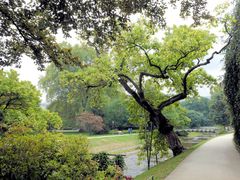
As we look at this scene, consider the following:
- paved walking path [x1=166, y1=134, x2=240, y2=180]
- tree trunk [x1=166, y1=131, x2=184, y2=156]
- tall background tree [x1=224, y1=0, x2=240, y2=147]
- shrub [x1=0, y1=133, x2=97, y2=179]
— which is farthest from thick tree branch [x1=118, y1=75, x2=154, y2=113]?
shrub [x1=0, y1=133, x2=97, y2=179]

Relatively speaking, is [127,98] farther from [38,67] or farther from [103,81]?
[38,67]

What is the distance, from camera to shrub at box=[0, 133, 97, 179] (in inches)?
190

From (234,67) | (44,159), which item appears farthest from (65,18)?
(234,67)

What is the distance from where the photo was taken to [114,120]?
43562 mm

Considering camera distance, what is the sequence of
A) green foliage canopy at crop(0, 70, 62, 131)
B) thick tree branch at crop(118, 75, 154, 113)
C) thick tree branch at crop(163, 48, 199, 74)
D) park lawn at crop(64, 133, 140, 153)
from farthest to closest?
1. park lawn at crop(64, 133, 140, 153)
2. thick tree branch at crop(118, 75, 154, 113)
3. green foliage canopy at crop(0, 70, 62, 131)
4. thick tree branch at crop(163, 48, 199, 74)

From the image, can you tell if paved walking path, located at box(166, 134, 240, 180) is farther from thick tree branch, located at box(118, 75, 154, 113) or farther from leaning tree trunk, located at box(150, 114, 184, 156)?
thick tree branch, located at box(118, 75, 154, 113)

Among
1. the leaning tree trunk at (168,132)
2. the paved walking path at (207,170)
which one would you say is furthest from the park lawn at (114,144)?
the paved walking path at (207,170)

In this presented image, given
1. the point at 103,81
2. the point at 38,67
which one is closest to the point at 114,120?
the point at 103,81

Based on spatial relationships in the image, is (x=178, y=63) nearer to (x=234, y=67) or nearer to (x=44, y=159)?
(x=234, y=67)

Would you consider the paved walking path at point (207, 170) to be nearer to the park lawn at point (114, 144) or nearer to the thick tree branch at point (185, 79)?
the thick tree branch at point (185, 79)

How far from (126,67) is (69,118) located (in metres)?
28.8

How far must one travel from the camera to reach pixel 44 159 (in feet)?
16.2

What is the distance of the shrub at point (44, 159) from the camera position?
15.8ft

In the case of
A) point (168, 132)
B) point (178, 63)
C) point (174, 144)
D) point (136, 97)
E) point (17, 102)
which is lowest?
point (174, 144)
